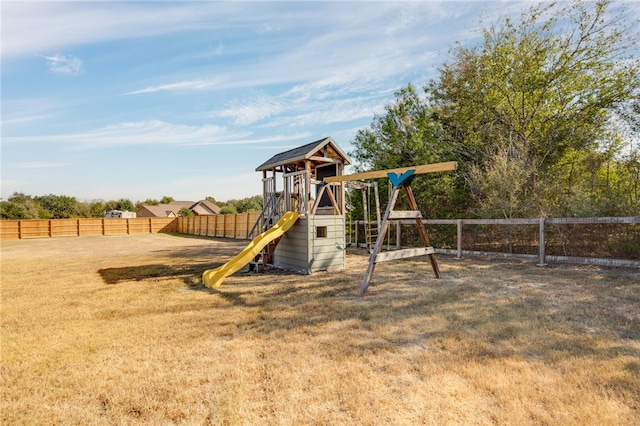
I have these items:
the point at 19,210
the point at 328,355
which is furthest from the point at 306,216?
the point at 19,210

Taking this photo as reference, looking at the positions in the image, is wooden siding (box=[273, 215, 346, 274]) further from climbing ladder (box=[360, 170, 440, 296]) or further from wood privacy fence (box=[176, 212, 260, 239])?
wood privacy fence (box=[176, 212, 260, 239])

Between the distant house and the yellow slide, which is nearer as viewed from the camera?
the yellow slide

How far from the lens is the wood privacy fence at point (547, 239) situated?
7852 millimetres

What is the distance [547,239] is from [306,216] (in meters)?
7.21

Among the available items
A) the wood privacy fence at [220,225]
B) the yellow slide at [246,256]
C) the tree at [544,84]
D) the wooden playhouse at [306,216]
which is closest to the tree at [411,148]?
the tree at [544,84]

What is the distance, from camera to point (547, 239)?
9297 mm

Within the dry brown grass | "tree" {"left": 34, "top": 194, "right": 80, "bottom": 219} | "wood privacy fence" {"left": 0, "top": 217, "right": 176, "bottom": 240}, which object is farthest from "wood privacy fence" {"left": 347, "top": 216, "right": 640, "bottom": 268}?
"tree" {"left": 34, "top": 194, "right": 80, "bottom": 219}

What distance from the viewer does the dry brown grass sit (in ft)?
7.61

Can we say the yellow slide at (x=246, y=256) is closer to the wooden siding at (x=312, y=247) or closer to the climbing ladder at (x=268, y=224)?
the wooden siding at (x=312, y=247)

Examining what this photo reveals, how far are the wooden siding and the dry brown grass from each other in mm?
1978

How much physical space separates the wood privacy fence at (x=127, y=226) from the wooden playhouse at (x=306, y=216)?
12.3m

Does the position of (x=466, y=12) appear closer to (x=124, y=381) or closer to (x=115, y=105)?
(x=115, y=105)

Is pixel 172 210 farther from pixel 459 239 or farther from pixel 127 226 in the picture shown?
pixel 459 239

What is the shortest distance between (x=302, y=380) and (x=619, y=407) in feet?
7.74
